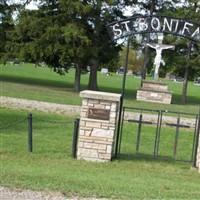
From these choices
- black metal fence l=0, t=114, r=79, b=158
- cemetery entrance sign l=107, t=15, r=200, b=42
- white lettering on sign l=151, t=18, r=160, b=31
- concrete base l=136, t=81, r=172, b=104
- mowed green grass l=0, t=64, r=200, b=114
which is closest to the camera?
cemetery entrance sign l=107, t=15, r=200, b=42

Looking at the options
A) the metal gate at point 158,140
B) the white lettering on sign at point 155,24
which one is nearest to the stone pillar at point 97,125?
the metal gate at point 158,140

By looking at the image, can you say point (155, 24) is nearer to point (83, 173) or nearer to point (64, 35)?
point (83, 173)

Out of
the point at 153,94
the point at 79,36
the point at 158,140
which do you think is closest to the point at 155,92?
the point at 153,94

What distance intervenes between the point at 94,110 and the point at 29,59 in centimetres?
2639

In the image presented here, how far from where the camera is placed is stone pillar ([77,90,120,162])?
9.66 m

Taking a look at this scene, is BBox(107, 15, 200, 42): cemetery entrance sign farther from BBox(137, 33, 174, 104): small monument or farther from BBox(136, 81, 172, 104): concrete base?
BBox(137, 33, 174, 104): small monument

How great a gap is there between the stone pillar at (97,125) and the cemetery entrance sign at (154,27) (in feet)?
5.04

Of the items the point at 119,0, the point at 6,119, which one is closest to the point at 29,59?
the point at 119,0

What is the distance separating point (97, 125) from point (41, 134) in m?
4.18

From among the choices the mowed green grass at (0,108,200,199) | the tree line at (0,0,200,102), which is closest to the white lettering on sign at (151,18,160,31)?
the mowed green grass at (0,108,200,199)

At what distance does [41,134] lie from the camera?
1357 cm

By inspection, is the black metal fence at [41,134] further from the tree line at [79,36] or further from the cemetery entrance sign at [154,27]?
the tree line at [79,36]

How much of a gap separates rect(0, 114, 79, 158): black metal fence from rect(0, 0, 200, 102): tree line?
1712 centimetres

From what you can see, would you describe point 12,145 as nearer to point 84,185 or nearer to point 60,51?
point 84,185
